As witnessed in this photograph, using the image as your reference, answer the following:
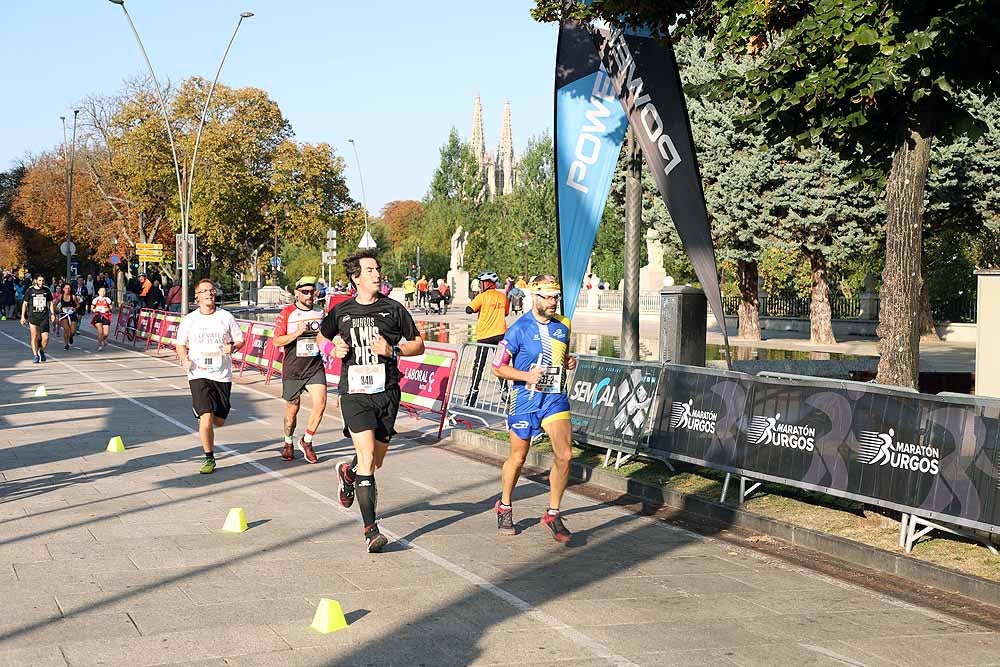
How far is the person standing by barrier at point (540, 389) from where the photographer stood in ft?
28.7

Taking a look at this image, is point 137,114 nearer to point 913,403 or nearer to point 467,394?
point 467,394

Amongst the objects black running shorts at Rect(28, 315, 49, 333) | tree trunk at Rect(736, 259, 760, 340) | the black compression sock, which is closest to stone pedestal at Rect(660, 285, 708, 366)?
the black compression sock

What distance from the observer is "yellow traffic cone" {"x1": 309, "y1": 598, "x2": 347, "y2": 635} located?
6.09 meters

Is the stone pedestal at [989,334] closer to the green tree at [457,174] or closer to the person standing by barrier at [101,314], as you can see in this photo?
the person standing by barrier at [101,314]

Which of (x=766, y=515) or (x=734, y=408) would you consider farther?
(x=734, y=408)

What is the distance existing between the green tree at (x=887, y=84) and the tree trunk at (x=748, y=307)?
2786 cm

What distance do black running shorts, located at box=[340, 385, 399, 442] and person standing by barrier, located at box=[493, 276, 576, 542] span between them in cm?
88

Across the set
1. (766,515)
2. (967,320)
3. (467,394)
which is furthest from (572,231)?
(967,320)

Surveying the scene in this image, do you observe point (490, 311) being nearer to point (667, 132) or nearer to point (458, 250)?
point (667, 132)

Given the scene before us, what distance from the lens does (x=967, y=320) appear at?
131 feet

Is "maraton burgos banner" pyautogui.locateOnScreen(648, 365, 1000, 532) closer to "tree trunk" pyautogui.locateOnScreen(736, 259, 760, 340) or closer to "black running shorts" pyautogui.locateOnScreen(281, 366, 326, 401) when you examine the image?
"black running shorts" pyautogui.locateOnScreen(281, 366, 326, 401)

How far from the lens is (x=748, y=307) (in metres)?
40.0

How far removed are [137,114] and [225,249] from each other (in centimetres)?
787

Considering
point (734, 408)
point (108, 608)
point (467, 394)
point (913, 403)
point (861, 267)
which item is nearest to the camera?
point (108, 608)
